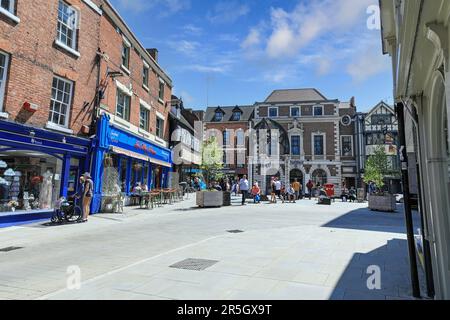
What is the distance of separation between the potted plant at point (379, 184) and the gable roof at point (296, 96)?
1537cm

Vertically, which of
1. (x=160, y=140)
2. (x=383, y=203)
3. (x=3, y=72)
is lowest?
(x=383, y=203)

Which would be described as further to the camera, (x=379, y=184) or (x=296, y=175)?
(x=296, y=175)

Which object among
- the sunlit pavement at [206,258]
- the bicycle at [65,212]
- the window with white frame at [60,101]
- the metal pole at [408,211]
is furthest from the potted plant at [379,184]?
the window with white frame at [60,101]

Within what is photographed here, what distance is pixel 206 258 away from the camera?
6070 millimetres

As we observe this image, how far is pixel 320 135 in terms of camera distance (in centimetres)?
4281

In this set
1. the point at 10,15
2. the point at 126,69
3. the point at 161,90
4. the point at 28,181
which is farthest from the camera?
the point at 161,90

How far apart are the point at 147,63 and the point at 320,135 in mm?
28980

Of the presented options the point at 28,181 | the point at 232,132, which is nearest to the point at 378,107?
the point at 232,132

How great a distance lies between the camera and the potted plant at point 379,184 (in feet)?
55.2

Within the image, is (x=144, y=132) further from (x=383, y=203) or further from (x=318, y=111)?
(x=318, y=111)

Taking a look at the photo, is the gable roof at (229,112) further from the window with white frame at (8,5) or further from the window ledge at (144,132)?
the window with white frame at (8,5)

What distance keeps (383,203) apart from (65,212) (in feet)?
50.7
